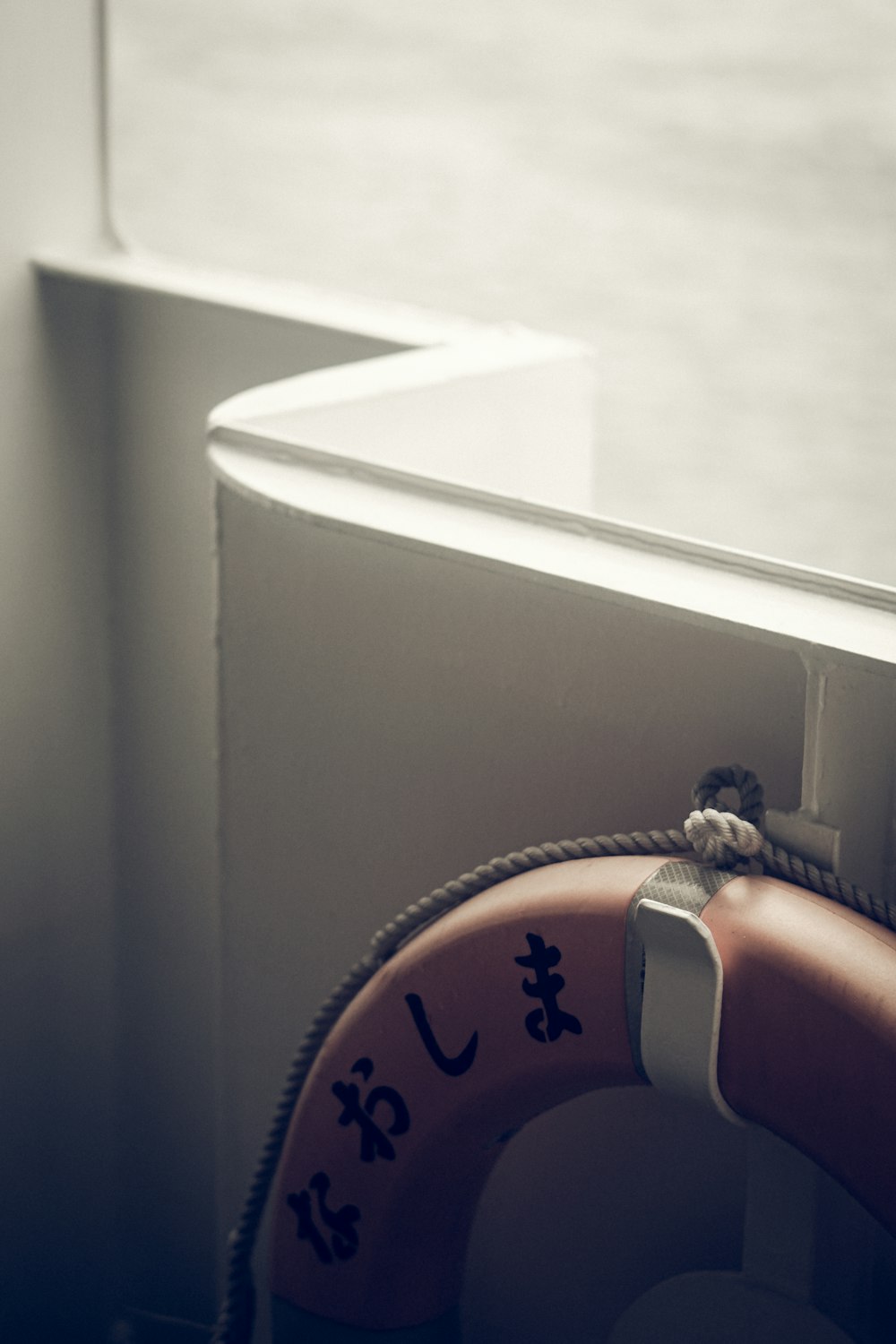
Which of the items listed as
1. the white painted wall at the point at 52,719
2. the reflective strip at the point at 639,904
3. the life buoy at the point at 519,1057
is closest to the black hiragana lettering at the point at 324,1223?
the life buoy at the point at 519,1057

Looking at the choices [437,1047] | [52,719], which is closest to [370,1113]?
[437,1047]

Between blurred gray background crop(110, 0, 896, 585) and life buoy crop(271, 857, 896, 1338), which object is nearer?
life buoy crop(271, 857, 896, 1338)

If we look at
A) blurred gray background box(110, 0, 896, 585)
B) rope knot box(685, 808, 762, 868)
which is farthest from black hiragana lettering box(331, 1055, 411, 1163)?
blurred gray background box(110, 0, 896, 585)

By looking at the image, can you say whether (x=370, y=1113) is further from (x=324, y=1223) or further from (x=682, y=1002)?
(x=682, y=1002)

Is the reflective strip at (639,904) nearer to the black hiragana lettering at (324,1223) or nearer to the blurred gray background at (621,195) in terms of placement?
the black hiragana lettering at (324,1223)

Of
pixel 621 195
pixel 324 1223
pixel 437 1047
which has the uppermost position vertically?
pixel 437 1047

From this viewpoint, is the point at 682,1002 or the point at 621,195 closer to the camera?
the point at 682,1002

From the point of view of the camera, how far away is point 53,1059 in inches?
65.2

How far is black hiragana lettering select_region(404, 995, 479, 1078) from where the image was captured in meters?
0.93

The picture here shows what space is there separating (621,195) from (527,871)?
8364mm

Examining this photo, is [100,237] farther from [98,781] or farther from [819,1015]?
[819,1015]

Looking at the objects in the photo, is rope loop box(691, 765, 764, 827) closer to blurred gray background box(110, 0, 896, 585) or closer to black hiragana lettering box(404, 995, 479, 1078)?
black hiragana lettering box(404, 995, 479, 1078)

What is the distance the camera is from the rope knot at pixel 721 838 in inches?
34.9

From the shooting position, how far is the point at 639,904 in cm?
87
